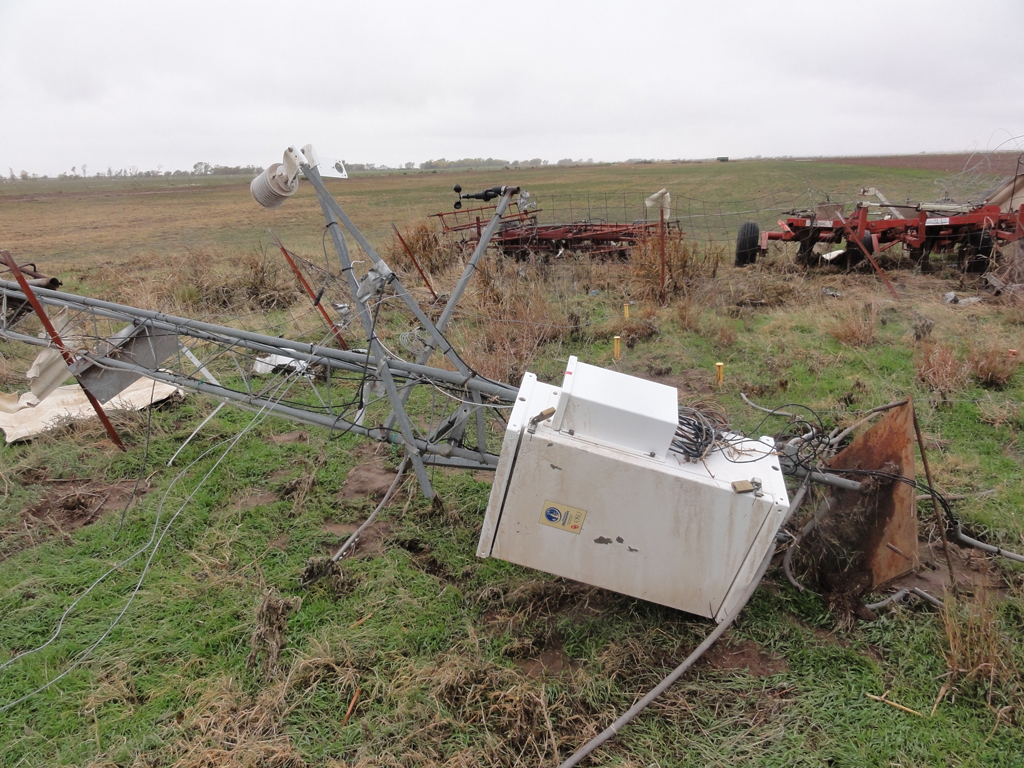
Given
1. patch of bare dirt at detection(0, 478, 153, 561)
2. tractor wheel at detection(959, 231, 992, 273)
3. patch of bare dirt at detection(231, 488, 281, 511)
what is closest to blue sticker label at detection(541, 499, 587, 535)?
patch of bare dirt at detection(231, 488, 281, 511)

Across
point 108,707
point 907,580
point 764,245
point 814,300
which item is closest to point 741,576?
point 907,580

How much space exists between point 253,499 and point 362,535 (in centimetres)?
108

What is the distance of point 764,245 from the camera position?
11.6 metres

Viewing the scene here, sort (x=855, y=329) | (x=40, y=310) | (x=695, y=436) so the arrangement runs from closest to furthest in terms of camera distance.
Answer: (x=695, y=436) < (x=40, y=310) < (x=855, y=329)

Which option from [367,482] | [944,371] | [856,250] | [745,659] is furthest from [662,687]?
[856,250]

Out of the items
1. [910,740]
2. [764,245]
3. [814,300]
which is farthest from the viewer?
[764,245]

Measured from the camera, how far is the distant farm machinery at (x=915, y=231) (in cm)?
1015

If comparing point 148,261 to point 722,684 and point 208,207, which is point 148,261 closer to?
point 722,684

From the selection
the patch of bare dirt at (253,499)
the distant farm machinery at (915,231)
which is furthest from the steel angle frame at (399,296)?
the distant farm machinery at (915,231)

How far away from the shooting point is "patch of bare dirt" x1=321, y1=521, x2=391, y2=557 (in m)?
3.96

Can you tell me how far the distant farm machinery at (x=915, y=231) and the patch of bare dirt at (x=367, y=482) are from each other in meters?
8.64

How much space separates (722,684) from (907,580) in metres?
1.49

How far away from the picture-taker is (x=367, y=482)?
480cm

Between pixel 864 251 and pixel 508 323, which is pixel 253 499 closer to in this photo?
pixel 508 323
